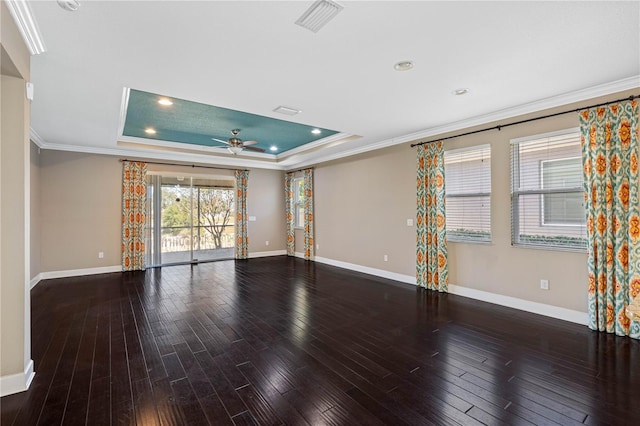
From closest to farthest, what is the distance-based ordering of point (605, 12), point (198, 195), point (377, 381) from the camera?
point (605, 12)
point (377, 381)
point (198, 195)

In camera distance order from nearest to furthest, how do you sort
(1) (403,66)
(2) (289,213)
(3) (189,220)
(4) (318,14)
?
(4) (318,14) → (1) (403,66) → (3) (189,220) → (2) (289,213)

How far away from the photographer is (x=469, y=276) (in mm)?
4594

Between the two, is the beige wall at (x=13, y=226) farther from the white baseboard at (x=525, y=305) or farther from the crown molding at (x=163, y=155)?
the white baseboard at (x=525, y=305)

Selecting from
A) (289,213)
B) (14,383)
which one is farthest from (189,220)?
Answer: (14,383)

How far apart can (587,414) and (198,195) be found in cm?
780

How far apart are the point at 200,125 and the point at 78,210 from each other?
3348 mm

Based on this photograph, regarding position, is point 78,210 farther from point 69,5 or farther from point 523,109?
point 523,109

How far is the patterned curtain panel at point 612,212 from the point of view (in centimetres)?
313

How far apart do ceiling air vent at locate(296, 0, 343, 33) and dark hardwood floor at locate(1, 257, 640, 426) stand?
2.70 metres

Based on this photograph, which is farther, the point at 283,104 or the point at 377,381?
the point at 283,104

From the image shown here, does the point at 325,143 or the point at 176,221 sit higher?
the point at 325,143

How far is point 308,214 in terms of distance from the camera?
798 centimetres

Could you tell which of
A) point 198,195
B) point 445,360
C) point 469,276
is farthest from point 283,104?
point 198,195

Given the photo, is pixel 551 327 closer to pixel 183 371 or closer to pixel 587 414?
pixel 587 414
